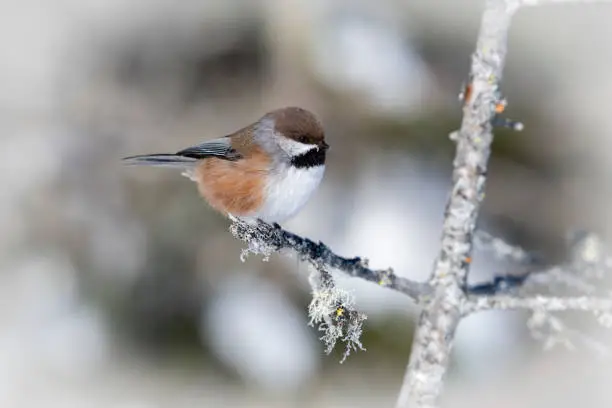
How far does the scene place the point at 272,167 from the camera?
95.2 inches

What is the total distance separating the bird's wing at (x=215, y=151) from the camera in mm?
2605

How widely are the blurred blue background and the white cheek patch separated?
55.0 inches

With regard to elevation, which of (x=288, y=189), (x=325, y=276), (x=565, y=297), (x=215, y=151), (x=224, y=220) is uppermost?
(x=224, y=220)

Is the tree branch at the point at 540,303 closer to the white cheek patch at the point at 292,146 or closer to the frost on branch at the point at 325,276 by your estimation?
the frost on branch at the point at 325,276

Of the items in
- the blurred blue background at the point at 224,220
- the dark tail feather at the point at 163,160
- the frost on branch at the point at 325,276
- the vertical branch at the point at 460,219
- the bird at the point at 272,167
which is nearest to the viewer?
the vertical branch at the point at 460,219

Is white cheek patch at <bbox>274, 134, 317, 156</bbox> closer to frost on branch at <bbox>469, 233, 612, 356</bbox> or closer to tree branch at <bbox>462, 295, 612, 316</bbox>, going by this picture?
frost on branch at <bbox>469, 233, 612, 356</bbox>

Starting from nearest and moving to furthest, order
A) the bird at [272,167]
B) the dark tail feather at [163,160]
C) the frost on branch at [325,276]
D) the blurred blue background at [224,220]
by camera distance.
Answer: the frost on branch at [325,276] < the bird at [272,167] < the dark tail feather at [163,160] < the blurred blue background at [224,220]

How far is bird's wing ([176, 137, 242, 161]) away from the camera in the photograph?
2605 millimetres

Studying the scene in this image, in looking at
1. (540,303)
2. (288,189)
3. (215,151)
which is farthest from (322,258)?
(215,151)

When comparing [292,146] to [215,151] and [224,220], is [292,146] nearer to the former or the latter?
[215,151]

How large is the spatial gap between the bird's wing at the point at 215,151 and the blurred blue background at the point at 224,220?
1283 mm

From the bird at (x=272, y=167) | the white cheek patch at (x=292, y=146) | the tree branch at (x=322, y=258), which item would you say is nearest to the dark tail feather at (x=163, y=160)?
the bird at (x=272, y=167)

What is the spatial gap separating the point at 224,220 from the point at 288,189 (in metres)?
1.90

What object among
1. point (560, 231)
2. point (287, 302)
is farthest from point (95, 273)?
point (560, 231)
